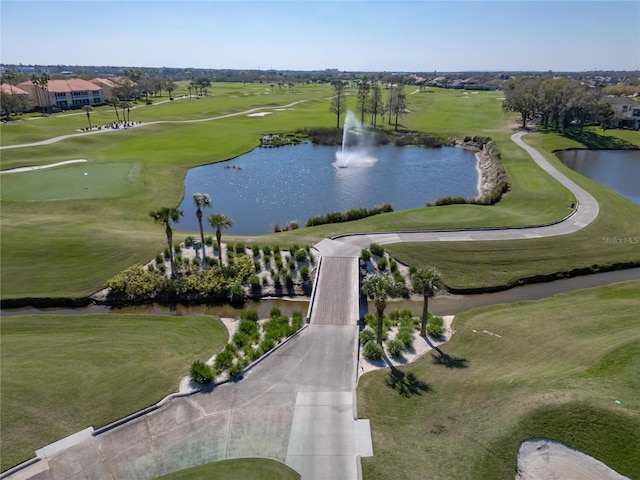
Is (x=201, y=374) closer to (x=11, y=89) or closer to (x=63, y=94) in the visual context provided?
(x=11, y=89)

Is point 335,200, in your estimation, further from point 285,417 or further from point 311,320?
point 285,417

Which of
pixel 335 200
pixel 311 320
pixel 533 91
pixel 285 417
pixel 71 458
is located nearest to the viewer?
pixel 71 458

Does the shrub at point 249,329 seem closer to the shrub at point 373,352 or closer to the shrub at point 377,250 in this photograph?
the shrub at point 373,352

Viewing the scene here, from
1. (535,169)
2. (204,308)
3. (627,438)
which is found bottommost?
(204,308)

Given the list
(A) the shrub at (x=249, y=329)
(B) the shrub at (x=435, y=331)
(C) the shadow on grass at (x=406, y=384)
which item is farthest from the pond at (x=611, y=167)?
(A) the shrub at (x=249, y=329)

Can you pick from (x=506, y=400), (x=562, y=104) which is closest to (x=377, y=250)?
(x=506, y=400)

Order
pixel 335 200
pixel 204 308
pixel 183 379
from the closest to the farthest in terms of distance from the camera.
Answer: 1. pixel 183 379
2. pixel 204 308
3. pixel 335 200

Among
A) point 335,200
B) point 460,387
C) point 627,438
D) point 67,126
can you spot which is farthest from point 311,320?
point 67,126
